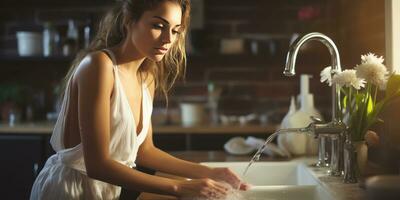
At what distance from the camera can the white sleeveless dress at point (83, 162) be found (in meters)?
1.17

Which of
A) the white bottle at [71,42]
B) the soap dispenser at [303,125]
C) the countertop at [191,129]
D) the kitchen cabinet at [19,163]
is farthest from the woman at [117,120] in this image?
the white bottle at [71,42]

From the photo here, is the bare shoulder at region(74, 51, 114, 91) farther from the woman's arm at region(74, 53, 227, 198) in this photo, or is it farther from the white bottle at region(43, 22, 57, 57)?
the white bottle at region(43, 22, 57, 57)

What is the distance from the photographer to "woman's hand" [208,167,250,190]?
119 centimetres

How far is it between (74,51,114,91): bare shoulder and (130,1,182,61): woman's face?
0.10 meters

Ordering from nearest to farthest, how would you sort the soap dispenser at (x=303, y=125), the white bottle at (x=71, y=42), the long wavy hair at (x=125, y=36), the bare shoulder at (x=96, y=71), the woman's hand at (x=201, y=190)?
the woman's hand at (x=201, y=190)
the bare shoulder at (x=96, y=71)
the long wavy hair at (x=125, y=36)
the soap dispenser at (x=303, y=125)
the white bottle at (x=71, y=42)

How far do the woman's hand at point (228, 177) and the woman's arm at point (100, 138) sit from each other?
0.69 ft

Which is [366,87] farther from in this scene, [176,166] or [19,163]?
[19,163]

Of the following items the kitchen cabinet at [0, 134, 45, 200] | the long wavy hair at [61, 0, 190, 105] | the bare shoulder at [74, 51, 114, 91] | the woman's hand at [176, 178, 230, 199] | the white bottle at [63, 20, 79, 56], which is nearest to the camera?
the woman's hand at [176, 178, 230, 199]

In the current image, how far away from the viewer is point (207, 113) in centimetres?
307

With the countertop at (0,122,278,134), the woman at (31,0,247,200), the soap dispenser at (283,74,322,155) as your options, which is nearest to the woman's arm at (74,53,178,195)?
the woman at (31,0,247,200)

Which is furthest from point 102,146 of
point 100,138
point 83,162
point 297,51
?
point 297,51

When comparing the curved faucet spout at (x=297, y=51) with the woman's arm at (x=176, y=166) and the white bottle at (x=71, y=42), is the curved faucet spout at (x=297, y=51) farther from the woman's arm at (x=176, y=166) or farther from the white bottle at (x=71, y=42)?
the white bottle at (x=71, y=42)

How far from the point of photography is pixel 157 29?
118 cm

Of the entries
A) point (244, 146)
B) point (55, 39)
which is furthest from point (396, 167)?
point (55, 39)
